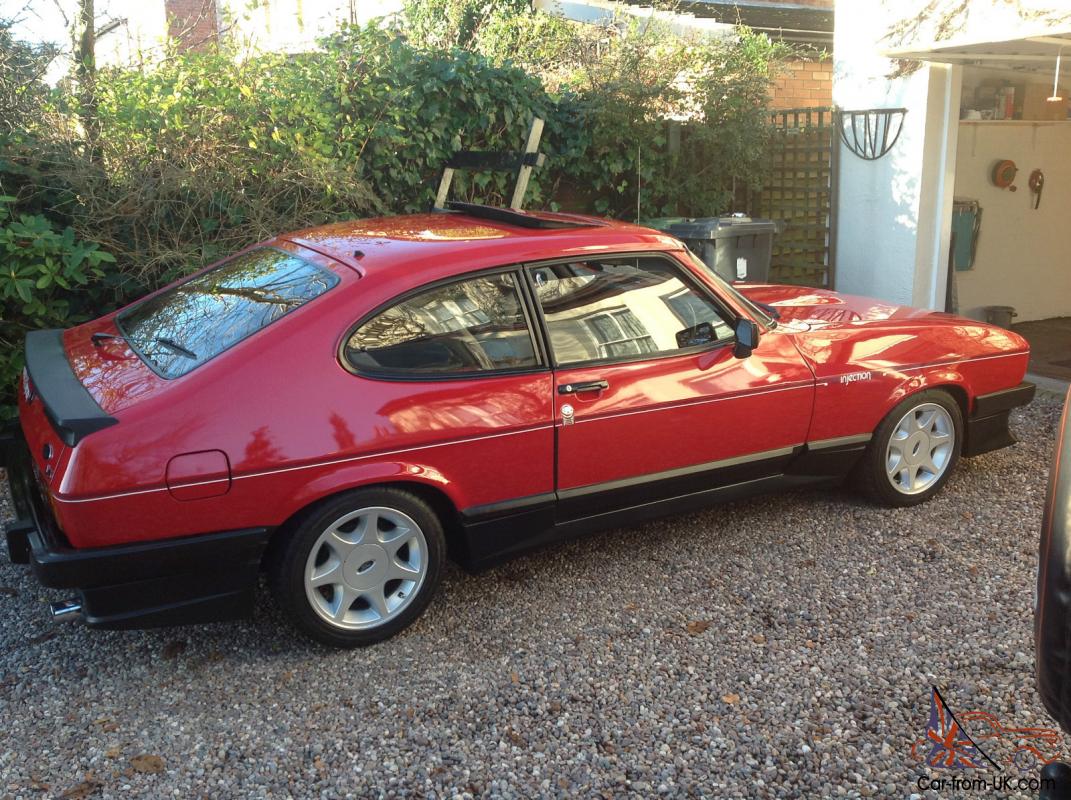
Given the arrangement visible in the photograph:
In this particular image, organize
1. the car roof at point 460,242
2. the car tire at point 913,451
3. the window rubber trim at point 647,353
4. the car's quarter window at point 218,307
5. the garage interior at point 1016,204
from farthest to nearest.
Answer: the garage interior at point 1016,204 → the car tire at point 913,451 → the window rubber trim at point 647,353 → the car roof at point 460,242 → the car's quarter window at point 218,307

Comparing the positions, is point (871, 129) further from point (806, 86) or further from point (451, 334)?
point (451, 334)

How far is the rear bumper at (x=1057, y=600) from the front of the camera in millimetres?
2020

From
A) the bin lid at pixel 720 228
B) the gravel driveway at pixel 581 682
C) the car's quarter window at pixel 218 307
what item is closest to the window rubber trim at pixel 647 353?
the car's quarter window at pixel 218 307

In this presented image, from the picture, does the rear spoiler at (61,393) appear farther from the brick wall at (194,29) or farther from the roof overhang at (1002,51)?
the roof overhang at (1002,51)

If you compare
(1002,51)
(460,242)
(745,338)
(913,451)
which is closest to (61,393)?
(460,242)

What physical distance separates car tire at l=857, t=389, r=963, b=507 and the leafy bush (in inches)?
168

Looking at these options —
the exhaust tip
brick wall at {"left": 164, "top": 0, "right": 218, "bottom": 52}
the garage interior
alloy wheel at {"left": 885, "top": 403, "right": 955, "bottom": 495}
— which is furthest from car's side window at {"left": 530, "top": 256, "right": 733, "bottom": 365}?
the garage interior

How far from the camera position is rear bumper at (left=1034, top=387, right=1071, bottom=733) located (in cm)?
202

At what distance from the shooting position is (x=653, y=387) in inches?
153

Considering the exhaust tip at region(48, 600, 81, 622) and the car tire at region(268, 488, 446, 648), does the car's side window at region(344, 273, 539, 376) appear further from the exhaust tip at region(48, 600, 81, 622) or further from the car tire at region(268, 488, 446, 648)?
the exhaust tip at region(48, 600, 81, 622)

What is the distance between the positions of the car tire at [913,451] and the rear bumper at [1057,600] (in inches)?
98.4

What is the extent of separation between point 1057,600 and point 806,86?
10552mm

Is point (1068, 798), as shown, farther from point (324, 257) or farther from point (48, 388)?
point (48, 388)

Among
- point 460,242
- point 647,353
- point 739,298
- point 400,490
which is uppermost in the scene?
point 460,242
